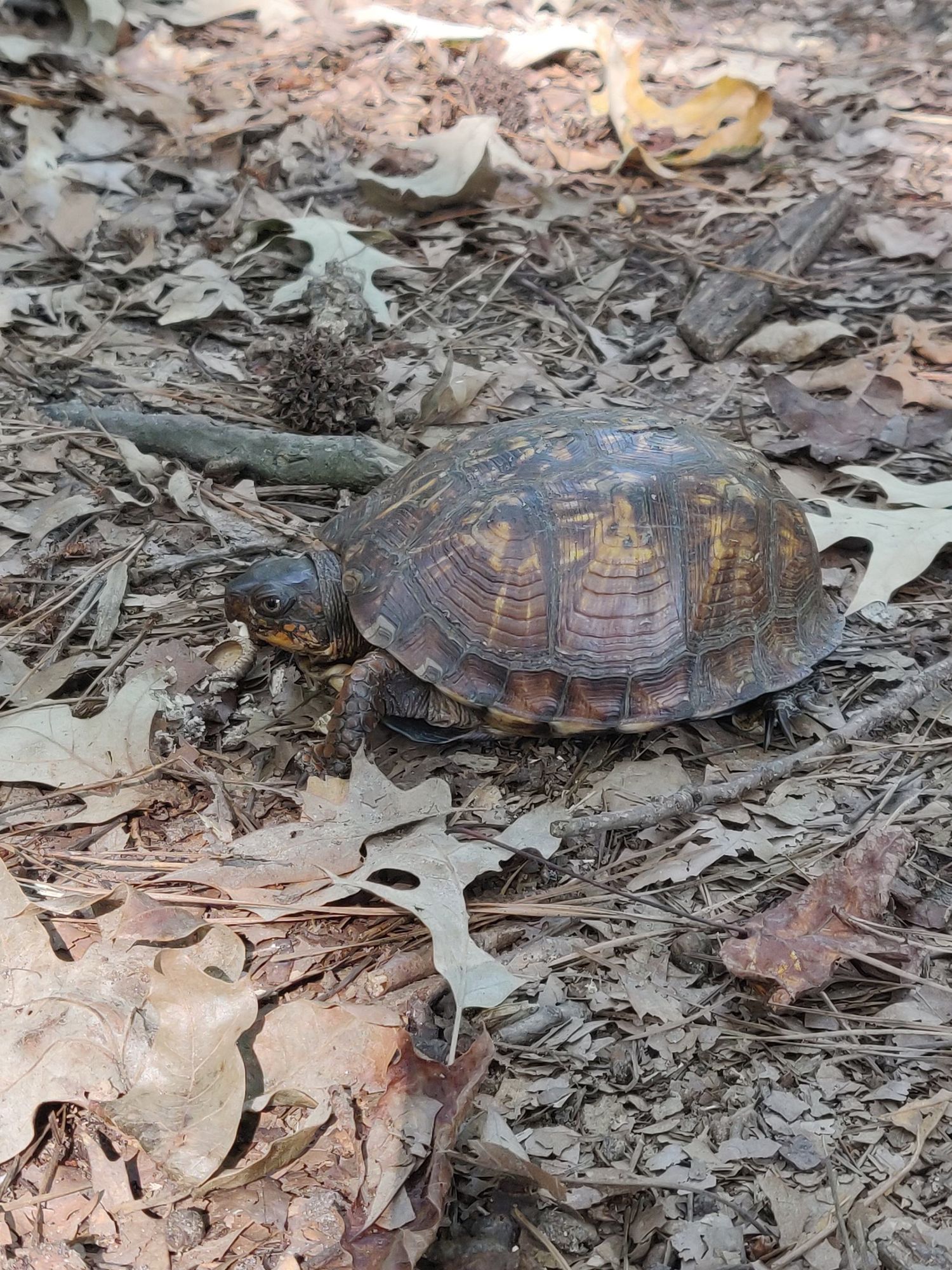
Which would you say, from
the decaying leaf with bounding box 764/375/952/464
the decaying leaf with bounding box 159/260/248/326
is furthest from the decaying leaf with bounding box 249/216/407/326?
the decaying leaf with bounding box 764/375/952/464

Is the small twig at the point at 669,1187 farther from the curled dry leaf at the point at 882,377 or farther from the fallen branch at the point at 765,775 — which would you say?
the curled dry leaf at the point at 882,377

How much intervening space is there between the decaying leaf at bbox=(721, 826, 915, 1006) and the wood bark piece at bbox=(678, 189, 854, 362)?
9.40ft

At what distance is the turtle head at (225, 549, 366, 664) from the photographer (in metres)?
2.92

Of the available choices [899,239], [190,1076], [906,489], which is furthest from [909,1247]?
[899,239]

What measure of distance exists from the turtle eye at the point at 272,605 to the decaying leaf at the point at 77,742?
1.31ft

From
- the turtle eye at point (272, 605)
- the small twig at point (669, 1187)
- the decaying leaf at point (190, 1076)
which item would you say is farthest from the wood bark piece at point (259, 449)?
the small twig at point (669, 1187)

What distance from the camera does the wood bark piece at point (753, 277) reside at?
468cm

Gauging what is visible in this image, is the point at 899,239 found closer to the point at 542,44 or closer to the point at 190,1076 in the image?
the point at 542,44

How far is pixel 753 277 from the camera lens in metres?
4.94

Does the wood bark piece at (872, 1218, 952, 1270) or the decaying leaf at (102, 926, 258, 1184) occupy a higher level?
the decaying leaf at (102, 926, 258, 1184)

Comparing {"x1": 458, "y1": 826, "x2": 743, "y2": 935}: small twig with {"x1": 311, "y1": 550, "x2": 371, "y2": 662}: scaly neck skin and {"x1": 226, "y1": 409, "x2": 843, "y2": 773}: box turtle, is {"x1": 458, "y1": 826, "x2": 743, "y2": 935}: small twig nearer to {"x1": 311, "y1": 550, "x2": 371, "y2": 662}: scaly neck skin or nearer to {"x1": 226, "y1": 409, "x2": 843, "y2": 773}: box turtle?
{"x1": 226, "y1": 409, "x2": 843, "y2": 773}: box turtle

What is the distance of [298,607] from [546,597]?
743 millimetres

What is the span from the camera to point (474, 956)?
2.27m

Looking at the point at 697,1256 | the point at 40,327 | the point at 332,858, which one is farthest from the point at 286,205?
the point at 697,1256
